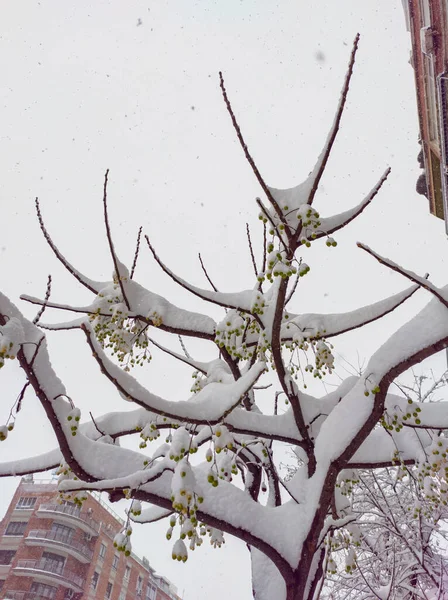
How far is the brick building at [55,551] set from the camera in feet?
98.3

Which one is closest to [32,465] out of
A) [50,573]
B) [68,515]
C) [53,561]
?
[50,573]

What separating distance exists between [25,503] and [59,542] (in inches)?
209

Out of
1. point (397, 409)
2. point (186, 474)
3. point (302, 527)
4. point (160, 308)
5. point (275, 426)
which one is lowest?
point (186, 474)

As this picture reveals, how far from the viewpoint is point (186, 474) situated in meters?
2.70

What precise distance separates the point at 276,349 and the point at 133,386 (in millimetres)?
1376

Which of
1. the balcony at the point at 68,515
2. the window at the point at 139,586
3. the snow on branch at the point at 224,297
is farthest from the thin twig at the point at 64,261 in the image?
the window at the point at 139,586

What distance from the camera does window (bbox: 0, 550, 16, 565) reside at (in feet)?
102

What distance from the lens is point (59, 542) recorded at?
31516mm

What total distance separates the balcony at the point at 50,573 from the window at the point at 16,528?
2.45m

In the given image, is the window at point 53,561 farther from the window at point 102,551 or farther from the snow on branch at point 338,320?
the snow on branch at point 338,320

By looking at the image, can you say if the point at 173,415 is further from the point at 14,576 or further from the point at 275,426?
the point at 14,576

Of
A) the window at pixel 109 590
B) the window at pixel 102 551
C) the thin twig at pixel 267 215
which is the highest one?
the window at pixel 102 551

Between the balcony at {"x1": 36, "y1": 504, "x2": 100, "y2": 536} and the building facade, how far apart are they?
33.8 m

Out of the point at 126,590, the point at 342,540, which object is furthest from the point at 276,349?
the point at 126,590
